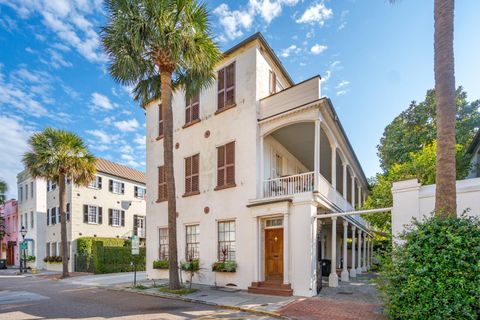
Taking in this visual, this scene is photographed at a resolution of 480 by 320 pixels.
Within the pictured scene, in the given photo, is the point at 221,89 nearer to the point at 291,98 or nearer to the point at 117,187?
the point at 291,98

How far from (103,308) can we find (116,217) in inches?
825

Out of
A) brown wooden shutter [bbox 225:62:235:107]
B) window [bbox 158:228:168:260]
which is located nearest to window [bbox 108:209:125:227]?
window [bbox 158:228:168:260]

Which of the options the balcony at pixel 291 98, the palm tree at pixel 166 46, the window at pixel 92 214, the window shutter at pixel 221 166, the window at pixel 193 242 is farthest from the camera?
the window at pixel 92 214

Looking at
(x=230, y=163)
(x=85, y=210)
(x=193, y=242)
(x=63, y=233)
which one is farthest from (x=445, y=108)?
(x=85, y=210)

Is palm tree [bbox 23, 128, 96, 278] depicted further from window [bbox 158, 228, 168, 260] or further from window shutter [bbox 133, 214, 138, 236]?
window shutter [bbox 133, 214, 138, 236]

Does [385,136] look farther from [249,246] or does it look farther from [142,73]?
[142,73]

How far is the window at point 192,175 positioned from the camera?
14.5m

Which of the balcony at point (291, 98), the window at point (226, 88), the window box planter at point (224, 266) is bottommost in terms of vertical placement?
the window box planter at point (224, 266)

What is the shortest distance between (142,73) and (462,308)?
12.3 m

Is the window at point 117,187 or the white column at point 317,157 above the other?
the white column at point 317,157

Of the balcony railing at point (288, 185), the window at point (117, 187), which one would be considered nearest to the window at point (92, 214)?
the window at point (117, 187)

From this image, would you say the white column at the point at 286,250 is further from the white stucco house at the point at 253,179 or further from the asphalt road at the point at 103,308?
the asphalt road at the point at 103,308

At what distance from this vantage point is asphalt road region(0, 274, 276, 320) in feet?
27.7

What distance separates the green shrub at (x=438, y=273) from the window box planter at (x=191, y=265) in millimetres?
8009
